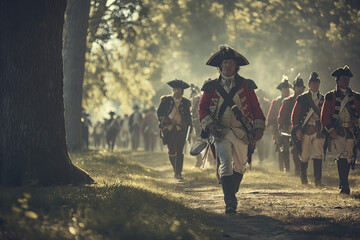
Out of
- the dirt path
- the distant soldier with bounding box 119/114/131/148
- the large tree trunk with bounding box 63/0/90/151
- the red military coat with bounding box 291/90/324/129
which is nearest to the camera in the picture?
the dirt path

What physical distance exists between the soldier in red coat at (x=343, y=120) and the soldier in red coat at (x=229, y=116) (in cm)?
197

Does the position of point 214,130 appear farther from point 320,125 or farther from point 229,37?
point 229,37

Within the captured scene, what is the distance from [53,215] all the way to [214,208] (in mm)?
3456

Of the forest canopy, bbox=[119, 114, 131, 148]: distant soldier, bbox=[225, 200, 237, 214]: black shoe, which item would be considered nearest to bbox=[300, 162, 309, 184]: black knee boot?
bbox=[225, 200, 237, 214]: black shoe

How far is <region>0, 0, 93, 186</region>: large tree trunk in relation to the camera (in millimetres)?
6676

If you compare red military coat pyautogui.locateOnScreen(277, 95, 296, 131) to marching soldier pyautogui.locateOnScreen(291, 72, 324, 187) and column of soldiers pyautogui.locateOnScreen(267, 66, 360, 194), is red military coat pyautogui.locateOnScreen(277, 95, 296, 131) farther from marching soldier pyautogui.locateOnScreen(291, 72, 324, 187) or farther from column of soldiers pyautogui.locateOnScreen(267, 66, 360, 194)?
marching soldier pyautogui.locateOnScreen(291, 72, 324, 187)

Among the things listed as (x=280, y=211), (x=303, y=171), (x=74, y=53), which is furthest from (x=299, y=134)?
(x=74, y=53)

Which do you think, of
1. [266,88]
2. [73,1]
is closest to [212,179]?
[73,1]

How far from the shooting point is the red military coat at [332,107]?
899 cm

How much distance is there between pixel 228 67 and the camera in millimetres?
7648

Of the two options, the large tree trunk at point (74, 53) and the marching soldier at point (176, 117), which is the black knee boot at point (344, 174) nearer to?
the marching soldier at point (176, 117)

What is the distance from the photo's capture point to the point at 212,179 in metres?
12.3

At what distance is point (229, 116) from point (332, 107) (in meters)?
Result: 2.56

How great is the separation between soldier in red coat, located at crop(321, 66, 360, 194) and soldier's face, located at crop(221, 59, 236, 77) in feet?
7.86
